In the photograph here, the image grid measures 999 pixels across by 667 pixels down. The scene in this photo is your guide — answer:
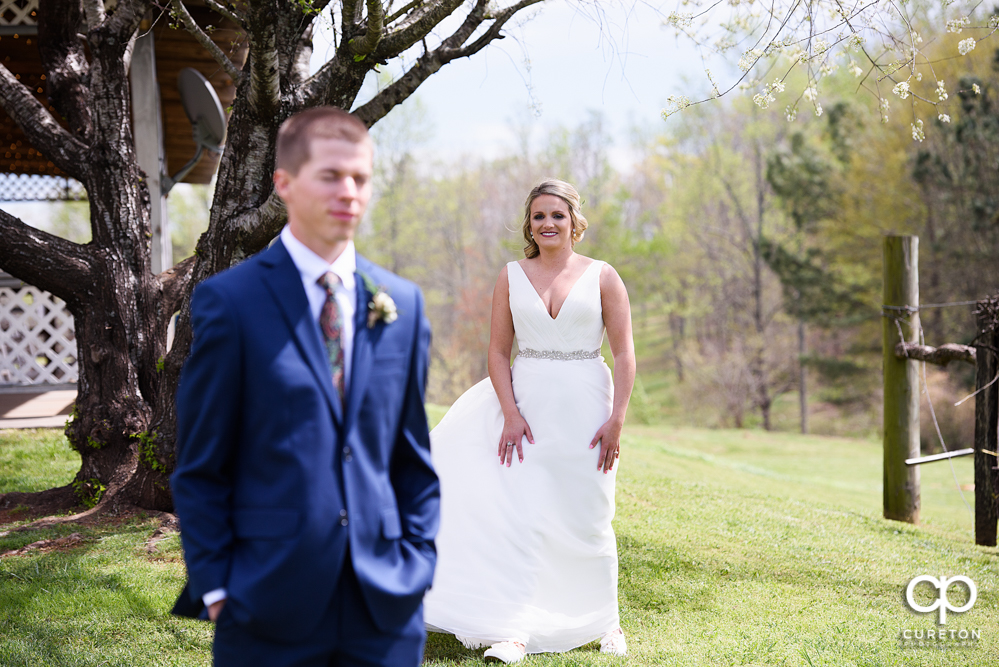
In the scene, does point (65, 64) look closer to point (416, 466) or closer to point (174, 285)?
point (174, 285)

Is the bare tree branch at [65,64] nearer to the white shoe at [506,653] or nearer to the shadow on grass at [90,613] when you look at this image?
the shadow on grass at [90,613]

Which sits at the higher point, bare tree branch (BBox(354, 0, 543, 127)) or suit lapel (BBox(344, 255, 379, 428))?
bare tree branch (BBox(354, 0, 543, 127))

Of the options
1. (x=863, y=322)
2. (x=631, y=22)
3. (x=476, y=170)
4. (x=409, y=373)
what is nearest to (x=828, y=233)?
(x=863, y=322)

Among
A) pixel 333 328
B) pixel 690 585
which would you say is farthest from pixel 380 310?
pixel 690 585

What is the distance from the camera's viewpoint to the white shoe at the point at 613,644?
4082 millimetres

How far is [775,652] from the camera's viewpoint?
4.23m

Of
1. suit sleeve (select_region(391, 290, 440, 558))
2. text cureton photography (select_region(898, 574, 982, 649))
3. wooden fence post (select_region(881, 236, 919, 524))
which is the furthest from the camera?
wooden fence post (select_region(881, 236, 919, 524))

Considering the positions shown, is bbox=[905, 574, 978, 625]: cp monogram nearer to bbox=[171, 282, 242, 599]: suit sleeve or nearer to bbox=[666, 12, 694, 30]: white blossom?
bbox=[666, 12, 694, 30]: white blossom

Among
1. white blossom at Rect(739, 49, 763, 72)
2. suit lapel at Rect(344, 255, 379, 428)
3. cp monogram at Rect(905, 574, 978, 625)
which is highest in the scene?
white blossom at Rect(739, 49, 763, 72)

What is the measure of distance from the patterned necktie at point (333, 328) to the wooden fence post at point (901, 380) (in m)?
7.34

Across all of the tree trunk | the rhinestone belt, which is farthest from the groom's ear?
the tree trunk

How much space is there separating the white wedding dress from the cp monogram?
2.34m

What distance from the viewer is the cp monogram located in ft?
17.0

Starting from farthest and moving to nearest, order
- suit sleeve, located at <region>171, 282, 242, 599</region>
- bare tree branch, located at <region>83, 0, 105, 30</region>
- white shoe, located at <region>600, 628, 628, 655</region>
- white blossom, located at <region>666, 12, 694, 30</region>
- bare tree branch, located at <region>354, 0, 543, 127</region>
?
bare tree branch, located at <region>83, 0, 105, 30</region> < white blossom, located at <region>666, 12, 694, 30</region> < bare tree branch, located at <region>354, 0, 543, 127</region> < white shoe, located at <region>600, 628, 628, 655</region> < suit sleeve, located at <region>171, 282, 242, 599</region>
